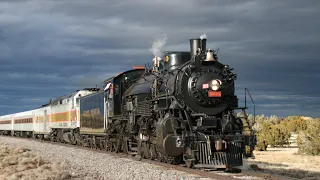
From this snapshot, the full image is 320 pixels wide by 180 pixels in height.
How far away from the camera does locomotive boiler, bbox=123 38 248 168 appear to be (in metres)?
14.0

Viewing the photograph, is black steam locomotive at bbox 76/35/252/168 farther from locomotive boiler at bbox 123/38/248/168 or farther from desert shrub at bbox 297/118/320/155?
desert shrub at bbox 297/118/320/155

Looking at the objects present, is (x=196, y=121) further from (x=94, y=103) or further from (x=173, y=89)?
(x=94, y=103)

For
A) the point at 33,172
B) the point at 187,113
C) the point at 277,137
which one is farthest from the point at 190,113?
the point at 277,137

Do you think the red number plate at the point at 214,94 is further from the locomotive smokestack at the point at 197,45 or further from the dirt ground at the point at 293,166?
the dirt ground at the point at 293,166

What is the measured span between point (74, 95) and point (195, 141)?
20.9 m

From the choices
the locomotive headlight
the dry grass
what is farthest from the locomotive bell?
the dry grass

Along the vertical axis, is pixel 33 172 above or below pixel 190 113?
below

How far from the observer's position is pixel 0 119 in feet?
286

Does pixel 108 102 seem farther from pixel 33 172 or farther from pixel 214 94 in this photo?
pixel 214 94

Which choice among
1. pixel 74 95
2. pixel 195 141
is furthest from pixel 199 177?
pixel 74 95

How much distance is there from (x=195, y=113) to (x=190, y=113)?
181mm

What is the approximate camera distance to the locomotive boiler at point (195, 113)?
1397 cm

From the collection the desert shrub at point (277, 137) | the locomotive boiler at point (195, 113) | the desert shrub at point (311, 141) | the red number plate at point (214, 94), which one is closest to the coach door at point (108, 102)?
the locomotive boiler at point (195, 113)

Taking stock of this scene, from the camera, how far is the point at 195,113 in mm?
15055
